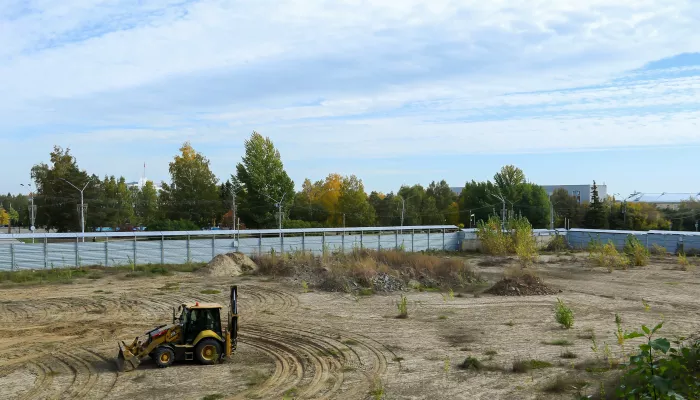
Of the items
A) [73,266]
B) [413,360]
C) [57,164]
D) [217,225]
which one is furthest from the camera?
[217,225]

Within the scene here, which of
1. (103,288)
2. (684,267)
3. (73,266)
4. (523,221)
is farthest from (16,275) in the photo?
(684,267)

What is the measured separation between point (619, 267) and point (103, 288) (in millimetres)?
30858

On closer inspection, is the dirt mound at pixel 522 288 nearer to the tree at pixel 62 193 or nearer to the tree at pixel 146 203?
the tree at pixel 62 193

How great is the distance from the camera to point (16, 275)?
3170 cm

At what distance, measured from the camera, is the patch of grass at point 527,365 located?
44.7 ft

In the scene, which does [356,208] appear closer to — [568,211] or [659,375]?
[568,211]

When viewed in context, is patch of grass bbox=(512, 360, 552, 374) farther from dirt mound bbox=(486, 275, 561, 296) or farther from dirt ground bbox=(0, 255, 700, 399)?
dirt mound bbox=(486, 275, 561, 296)

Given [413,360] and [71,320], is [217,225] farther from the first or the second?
[413,360]

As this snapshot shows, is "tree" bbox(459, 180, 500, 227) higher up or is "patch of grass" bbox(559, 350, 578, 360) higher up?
"tree" bbox(459, 180, 500, 227)

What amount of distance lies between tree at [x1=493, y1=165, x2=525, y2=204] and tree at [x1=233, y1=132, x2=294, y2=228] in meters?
36.2

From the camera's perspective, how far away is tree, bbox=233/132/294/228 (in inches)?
2785

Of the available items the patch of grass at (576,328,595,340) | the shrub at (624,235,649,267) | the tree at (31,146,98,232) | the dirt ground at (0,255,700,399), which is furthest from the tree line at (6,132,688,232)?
the patch of grass at (576,328,595,340)

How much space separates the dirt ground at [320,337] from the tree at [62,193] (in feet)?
132

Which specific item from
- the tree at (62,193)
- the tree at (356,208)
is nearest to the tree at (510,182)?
the tree at (356,208)
